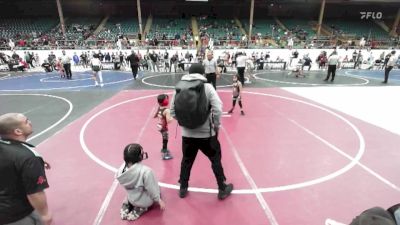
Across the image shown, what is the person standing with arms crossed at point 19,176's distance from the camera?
2.06 meters

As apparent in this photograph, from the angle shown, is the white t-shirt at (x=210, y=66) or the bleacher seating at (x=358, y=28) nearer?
the white t-shirt at (x=210, y=66)

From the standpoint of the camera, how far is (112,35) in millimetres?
28281

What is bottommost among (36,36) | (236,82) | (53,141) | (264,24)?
(53,141)

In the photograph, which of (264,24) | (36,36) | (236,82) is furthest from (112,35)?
(236,82)

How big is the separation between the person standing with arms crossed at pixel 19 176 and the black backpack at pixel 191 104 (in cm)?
177

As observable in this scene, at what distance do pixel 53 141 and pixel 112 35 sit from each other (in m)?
24.4

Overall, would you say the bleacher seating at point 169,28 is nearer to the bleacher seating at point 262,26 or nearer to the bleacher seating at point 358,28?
the bleacher seating at point 262,26

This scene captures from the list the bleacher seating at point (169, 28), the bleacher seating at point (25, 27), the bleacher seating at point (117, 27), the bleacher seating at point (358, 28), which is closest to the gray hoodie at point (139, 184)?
the bleacher seating at point (169, 28)

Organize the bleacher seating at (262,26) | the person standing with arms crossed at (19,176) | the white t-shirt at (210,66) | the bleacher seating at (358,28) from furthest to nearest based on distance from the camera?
the bleacher seating at (358,28) → the bleacher seating at (262,26) → the white t-shirt at (210,66) → the person standing with arms crossed at (19,176)

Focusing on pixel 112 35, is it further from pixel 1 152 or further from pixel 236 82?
pixel 1 152

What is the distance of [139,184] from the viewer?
3598 millimetres

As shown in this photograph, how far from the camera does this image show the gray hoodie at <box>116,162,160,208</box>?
3582 millimetres

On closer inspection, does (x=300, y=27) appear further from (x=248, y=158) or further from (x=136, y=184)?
(x=136, y=184)

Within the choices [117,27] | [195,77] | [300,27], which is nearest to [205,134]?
[195,77]
